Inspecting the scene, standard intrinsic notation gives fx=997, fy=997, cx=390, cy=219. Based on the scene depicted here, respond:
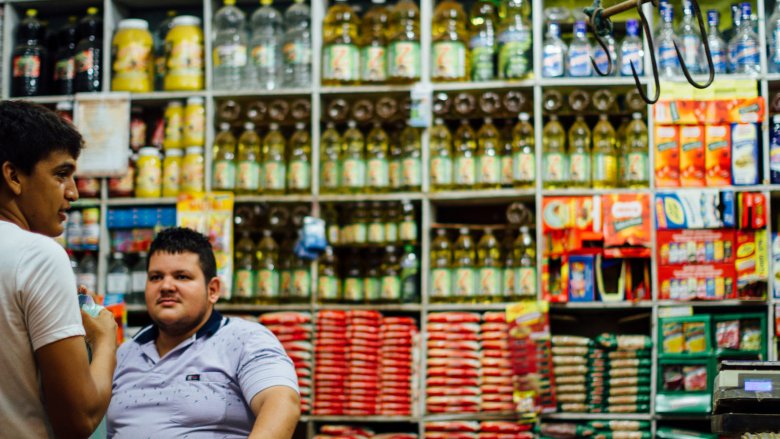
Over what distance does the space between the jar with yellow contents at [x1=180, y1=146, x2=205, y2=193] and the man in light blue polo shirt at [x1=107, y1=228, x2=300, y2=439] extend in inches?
76.1

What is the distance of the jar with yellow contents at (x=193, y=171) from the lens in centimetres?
464

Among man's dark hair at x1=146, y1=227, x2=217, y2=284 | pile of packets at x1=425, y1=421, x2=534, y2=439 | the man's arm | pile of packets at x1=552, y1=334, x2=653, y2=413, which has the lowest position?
pile of packets at x1=425, y1=421, x2=534, y2=439

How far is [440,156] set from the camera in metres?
4.49

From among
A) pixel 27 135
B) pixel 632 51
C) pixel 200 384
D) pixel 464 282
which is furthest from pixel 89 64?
pixel 27 135

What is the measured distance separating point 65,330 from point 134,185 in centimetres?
326

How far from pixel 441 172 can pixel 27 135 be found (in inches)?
113

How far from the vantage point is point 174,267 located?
8.72ft

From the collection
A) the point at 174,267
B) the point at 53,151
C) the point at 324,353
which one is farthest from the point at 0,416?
the point at 324,353

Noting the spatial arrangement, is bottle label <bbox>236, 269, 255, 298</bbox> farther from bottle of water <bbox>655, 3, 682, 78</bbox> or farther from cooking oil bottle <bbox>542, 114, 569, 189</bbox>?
bottle of water <bbox>655, 3, 682, 78</bbox>

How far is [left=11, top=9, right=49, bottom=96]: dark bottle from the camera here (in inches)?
192

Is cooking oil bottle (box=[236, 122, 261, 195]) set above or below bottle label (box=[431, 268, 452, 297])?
above

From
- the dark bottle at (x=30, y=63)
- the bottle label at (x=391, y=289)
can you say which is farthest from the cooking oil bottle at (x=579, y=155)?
the dark bottle at (x=30, y=63)

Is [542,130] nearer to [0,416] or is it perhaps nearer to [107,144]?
[107,144]

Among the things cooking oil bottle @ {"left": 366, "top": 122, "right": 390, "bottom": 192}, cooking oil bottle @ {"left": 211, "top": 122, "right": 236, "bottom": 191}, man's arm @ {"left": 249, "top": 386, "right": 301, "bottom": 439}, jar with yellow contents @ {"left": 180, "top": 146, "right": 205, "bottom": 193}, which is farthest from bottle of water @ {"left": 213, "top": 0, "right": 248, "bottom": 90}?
man's arm @ {"left": 249, "top": 386, "right": 301, "bottom": 439}
